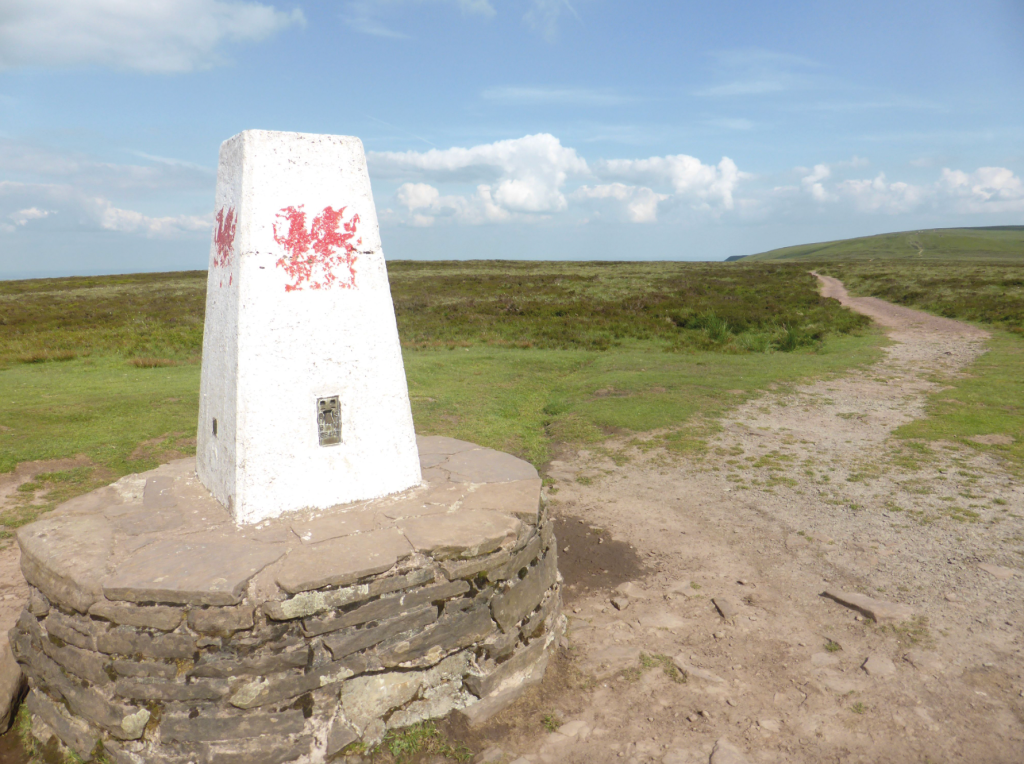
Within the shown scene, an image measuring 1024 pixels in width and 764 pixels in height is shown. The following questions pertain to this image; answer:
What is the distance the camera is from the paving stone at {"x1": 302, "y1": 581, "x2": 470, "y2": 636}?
3600mm

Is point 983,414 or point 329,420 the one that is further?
point 983,414

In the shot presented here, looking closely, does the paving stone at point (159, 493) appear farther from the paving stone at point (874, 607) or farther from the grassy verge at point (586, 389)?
the paving stone at point (874, 607)

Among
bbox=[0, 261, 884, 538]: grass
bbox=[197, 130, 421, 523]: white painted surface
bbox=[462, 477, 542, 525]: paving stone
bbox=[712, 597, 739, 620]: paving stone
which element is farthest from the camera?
bbox=[0, 261, 884, 538]: grass

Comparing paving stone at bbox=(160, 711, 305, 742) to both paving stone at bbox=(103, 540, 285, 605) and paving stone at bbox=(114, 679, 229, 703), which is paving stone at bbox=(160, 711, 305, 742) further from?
paving stone at bbox=(103, 540, 285, 605)

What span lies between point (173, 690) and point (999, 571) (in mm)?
6826

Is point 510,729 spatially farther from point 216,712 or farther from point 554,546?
point 216,712

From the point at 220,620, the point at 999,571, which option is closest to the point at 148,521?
the point at 220,620

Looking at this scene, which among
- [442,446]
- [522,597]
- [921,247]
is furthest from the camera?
[921,247]

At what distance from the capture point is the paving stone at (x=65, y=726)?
3734 millimetres

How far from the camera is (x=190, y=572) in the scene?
3.62 meters

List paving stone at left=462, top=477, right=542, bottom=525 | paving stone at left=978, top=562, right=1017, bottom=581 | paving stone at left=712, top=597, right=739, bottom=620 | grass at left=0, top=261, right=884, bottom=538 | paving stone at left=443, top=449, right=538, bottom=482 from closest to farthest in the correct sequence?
paving stone at left=462, top=477, right=542, bottom=525 < paving stone at left=712, top=597, right=739, bottom=620 < paving stone at left=443, top=449, right=538, bottom=482 < paving stone at left=978, top=562, right=1017, bottom=581 < grass at left=0, top=261, right=884, bottom=538

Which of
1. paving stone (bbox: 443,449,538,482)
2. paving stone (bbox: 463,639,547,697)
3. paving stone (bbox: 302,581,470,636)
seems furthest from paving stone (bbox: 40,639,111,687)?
paving stone (bbox: 443,449,538,482)

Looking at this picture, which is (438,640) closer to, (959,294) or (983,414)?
(983,414)

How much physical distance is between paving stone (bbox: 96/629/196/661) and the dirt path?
2.03m
